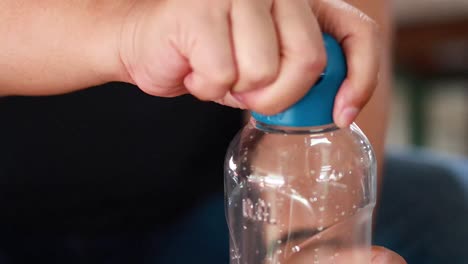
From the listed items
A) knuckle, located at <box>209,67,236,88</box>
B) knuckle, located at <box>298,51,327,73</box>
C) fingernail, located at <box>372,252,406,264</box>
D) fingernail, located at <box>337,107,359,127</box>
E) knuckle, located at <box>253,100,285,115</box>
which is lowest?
fingernail, located at <box>372,252,406,264</box>

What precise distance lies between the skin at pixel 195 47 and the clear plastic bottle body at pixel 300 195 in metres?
0.10

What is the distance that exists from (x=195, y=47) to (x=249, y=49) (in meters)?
0.03

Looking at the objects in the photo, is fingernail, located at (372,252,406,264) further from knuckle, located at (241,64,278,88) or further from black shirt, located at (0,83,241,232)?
black shirt, located at (0,83,241,232)

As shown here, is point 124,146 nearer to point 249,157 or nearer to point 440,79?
point 249,157

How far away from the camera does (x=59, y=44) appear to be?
1.71 ft

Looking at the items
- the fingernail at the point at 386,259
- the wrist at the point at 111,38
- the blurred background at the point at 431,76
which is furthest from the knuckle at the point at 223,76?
the blurred background at the point at 431,76

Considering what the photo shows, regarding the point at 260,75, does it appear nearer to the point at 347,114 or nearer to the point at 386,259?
the point at 347,114

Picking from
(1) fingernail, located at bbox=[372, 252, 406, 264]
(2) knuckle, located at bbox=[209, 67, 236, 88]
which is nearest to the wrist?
(2) knuckle, located at bbox=[209, 67, 236, 88]

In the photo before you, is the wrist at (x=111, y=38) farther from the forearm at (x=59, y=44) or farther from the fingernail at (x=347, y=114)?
the fingernail at (x=347, y=114)

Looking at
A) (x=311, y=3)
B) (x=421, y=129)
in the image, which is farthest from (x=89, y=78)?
(x=421, y=129)

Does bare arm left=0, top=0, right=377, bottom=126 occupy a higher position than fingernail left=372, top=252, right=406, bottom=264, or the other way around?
bare arm left=0, top=0, right=377, bottom=126

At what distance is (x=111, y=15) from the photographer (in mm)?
483

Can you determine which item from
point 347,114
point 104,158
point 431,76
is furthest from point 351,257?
point 431,76

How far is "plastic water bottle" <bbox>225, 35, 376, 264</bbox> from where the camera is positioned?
0.62m
